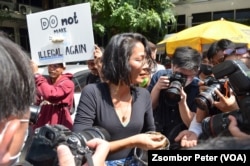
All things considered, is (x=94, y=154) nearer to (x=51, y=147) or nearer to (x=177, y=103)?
(x=51, y=147)

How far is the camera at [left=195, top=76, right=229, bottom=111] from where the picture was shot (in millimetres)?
1932

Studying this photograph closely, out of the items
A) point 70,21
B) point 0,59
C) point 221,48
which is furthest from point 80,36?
point 0,59

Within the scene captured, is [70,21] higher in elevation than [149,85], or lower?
higher

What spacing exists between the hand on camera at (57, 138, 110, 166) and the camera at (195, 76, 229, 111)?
85 centimetres

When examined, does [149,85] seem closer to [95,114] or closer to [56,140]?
[95,114]

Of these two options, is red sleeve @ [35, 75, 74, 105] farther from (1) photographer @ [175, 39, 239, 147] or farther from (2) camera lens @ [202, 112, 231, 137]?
(2) camera lens @ [202, 112, 231, 137]

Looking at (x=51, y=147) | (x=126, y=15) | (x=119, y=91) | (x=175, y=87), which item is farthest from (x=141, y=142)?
(x=126, y=15)

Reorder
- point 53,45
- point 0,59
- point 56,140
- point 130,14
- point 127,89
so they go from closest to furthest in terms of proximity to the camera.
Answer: point 0,59 → point 56,140 → point 127,89 → point 53,45 → point 130,14

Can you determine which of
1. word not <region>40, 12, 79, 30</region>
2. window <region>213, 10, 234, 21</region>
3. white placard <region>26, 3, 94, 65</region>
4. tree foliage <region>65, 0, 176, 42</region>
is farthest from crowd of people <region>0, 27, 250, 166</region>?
window <region>213, 10, 234, 21</region>

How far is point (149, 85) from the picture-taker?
115 inches

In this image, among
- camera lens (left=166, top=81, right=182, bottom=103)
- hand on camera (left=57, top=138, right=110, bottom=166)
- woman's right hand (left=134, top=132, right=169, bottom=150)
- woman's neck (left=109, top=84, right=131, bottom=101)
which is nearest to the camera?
hand on camera (left=57, top=138, right=110, bottom=166)

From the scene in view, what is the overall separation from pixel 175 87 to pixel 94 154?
116 cm

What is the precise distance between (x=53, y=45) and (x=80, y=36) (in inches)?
10.5

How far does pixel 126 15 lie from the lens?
34.0ft
